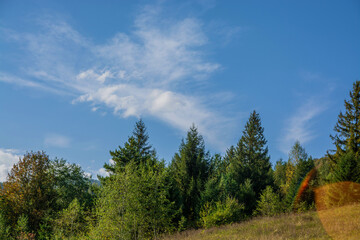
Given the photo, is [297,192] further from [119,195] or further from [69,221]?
[69,221]

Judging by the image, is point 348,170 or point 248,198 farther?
point 248,198

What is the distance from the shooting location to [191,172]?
99.9 ft

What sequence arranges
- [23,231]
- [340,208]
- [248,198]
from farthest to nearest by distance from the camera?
[248,198] < [23,231] < [340,208]

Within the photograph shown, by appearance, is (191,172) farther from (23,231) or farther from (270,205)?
(23,231)

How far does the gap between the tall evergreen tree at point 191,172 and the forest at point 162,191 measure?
0.12m

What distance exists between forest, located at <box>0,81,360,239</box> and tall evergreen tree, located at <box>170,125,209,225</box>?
12cm

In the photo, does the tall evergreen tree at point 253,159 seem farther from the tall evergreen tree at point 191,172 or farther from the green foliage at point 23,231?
the green foliage at point 23,231

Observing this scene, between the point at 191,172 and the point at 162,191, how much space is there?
1076 centimetres

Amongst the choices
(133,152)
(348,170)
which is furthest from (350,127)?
(133,152)

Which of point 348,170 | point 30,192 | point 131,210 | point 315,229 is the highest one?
point 30,192

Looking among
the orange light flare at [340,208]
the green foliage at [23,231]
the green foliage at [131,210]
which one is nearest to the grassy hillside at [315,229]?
the orange light flare at [340,208]

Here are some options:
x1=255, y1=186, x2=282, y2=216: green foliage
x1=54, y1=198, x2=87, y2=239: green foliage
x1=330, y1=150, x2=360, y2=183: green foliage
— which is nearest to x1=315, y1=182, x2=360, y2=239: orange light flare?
x1=330, y1=150, x2=360, y2=183: green foliage

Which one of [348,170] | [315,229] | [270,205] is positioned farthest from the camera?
[270,205]

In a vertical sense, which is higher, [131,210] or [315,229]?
[131,210]
